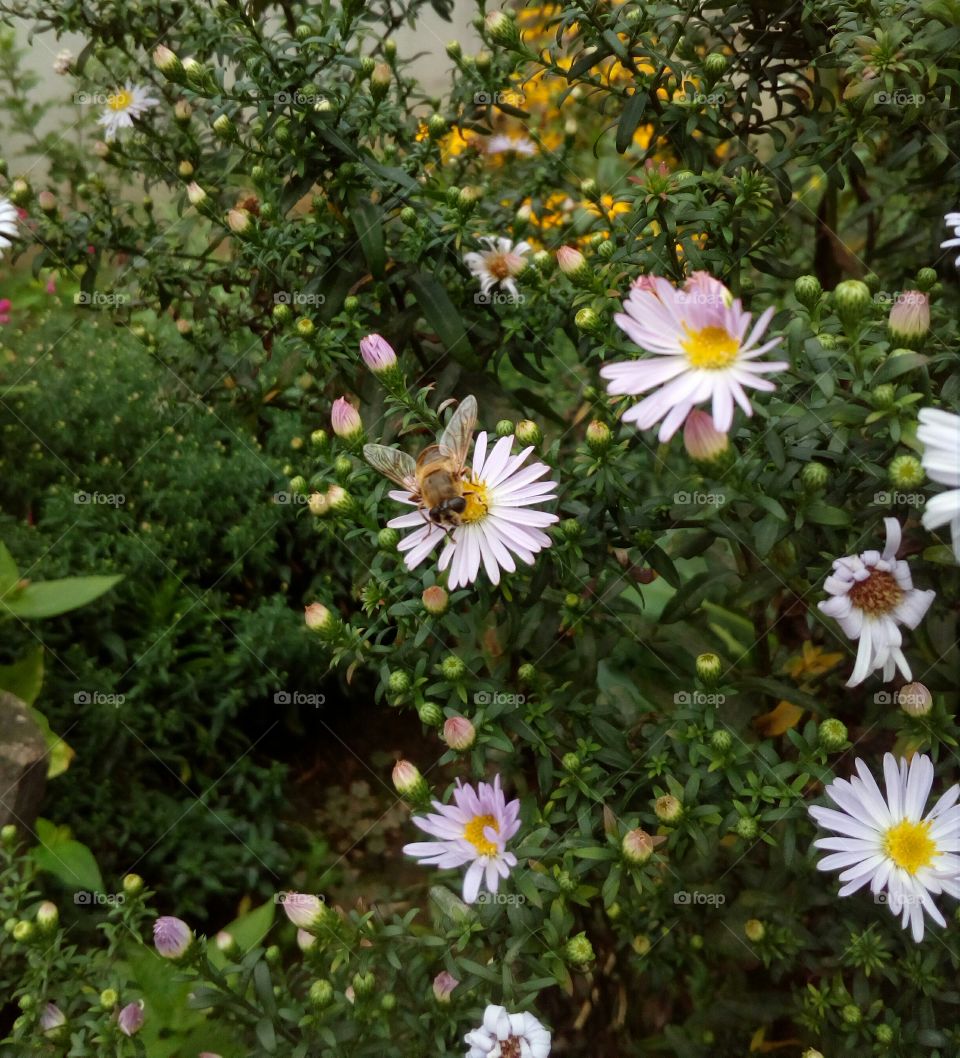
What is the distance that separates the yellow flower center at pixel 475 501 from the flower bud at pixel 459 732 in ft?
0.95

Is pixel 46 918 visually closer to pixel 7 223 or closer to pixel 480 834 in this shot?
pixel 480 834

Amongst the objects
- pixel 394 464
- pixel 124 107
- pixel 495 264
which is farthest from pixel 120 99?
pixel 394 464

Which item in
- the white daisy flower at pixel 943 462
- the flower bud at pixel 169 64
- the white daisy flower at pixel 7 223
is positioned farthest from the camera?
the white daisy flower at pixel 7 223

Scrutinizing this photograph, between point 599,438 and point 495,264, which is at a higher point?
point 495,264

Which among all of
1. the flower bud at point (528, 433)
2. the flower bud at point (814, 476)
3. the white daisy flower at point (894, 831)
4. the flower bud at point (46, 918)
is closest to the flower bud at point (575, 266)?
the flower bud at point (528, 433)

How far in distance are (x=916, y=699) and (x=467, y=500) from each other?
68cm

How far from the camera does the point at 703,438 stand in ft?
3.65

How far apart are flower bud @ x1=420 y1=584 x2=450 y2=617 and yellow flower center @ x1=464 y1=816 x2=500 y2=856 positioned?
1.04 ft

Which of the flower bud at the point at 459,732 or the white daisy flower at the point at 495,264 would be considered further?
the white daisy flower at the point at 495,264

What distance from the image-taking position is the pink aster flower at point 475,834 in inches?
54.5

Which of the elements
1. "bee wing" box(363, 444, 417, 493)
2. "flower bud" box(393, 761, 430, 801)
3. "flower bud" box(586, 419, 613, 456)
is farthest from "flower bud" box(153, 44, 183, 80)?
"flower bud" box(393, 761, 430, 801)

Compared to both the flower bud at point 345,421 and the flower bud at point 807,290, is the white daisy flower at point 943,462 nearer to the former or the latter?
the flower bud at point 807,290

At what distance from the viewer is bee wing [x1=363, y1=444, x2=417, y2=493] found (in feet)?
4.42

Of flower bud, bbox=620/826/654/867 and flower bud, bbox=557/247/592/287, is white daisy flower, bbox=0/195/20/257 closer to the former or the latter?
flower bud, bbox=557/247/592/287
